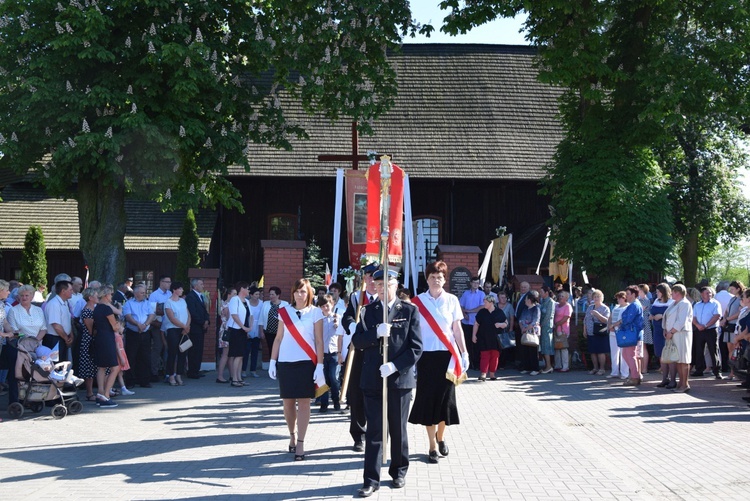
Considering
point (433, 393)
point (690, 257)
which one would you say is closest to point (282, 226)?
point (690, 257)

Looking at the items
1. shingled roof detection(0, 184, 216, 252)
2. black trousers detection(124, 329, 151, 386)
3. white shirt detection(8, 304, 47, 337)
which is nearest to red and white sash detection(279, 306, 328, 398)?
white shirt detection(8, 304, 47, 337)

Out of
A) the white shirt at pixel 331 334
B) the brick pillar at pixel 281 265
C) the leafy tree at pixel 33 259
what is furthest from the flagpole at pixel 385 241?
the leafy tree at pixel 33 259

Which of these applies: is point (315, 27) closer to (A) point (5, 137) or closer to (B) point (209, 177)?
(B) point (209, 177)

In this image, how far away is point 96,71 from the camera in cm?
1908

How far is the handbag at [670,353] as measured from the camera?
14766 millimetres

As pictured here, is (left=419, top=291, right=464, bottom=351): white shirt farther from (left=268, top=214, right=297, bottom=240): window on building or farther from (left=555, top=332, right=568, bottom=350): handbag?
(left=268, top=214, right=297, bottom=240): window on building

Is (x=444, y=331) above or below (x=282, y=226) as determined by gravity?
below

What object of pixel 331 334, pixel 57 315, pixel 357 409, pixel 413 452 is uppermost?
pixel 57 315

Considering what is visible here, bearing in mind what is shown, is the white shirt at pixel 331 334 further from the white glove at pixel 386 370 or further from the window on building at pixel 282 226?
the window on building at pixel 282 226

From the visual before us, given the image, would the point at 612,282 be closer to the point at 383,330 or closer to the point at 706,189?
the point at 706,189

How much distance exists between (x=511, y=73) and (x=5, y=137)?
77.3 feet

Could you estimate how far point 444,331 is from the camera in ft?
29.8

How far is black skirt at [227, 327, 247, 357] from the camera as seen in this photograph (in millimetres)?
16109

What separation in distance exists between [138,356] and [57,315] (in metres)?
2.98
